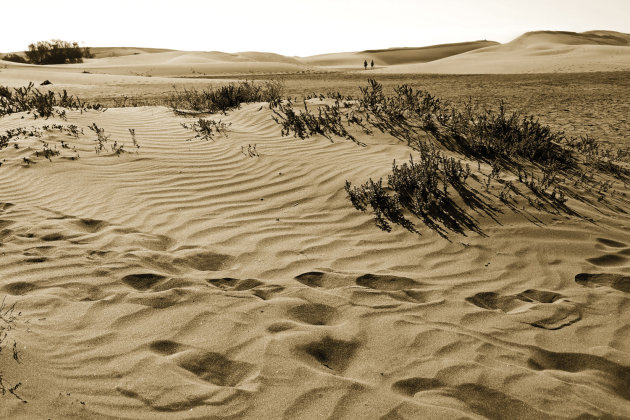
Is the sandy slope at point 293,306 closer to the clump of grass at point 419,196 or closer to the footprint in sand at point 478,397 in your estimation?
the footprint in sand at point 478,397

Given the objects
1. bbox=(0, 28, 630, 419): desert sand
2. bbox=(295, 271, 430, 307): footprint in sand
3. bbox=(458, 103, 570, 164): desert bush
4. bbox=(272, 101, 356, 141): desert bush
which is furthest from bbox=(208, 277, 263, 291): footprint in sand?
bbox=(458, 103, 570, 164): desert bush

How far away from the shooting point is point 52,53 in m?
54.1

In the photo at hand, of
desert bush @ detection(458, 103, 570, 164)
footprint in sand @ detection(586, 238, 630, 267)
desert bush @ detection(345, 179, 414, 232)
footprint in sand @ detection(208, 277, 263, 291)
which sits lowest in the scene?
footprint in sand @ detection(586, 238, 630, 267)

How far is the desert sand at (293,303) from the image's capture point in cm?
241

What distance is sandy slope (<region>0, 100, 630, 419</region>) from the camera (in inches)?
94.9

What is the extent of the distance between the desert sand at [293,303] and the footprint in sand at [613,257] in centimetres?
2

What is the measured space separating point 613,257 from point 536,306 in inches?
47.5

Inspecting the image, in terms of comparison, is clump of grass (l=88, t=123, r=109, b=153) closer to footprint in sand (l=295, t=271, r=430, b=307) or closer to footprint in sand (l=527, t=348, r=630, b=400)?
footprint in sand (l=295, t=271, r=430, b=307)

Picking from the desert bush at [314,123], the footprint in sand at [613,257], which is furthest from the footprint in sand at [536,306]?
the desert bush at [314,123]

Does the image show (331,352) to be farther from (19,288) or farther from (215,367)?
(19,288)

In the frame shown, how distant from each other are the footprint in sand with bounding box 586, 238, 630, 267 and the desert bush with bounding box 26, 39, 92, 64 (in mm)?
61747

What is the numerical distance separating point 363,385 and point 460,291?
4.14ft

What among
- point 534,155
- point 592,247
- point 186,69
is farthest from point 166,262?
point 186,69

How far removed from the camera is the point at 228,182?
5.39m
